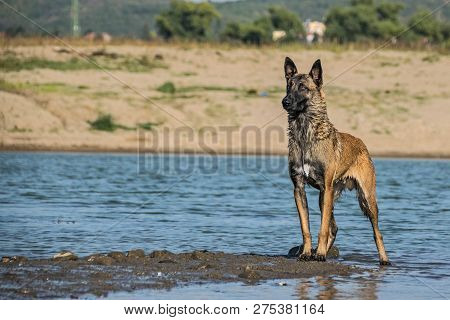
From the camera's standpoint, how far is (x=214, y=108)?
1281 inches

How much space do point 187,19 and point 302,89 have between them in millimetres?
60394

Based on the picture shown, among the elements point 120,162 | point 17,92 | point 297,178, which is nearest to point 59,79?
point 17,92

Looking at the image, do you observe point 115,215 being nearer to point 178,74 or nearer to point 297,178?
point 297,178

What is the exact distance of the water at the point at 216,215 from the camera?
36.6ft

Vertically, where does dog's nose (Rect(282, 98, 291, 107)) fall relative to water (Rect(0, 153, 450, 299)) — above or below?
above

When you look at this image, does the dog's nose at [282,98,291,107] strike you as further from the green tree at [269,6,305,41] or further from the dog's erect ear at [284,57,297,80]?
the green tree at [269,6,305,41]

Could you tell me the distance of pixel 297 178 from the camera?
12070 millimetres

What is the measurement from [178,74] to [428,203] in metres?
17.9

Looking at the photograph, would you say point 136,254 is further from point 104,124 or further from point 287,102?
point 104,124

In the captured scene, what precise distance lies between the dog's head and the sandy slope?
17912 mm

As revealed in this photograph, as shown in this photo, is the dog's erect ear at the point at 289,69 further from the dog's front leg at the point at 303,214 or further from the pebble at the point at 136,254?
the pebble at the point at 136,254

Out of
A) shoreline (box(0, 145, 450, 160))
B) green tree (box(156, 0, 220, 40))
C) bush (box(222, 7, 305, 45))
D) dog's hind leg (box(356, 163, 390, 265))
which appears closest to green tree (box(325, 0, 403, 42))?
bush (box(222, 7, 305, 45))

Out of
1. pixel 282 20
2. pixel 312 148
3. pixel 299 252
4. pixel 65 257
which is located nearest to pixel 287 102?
pixel 312 148

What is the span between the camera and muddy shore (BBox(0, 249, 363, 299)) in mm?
10055
